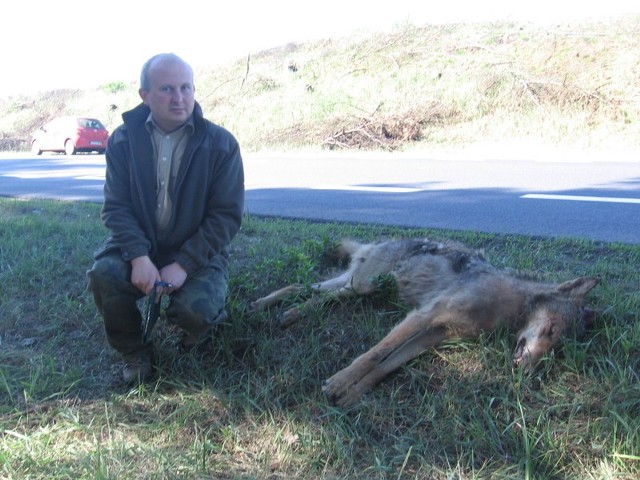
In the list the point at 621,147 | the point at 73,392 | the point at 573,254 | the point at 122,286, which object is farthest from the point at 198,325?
the point at 621,147

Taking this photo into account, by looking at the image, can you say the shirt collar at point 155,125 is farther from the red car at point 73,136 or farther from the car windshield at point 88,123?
the car windshield at point 88,123

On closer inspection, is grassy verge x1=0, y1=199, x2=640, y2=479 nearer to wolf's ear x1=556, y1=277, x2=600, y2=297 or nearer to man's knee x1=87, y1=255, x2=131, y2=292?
wolf's ear x1=556, y1=277, x2=600, y2=297

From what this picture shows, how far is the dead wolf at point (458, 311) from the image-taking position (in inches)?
137

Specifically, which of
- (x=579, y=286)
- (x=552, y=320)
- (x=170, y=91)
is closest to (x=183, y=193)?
(x=170, y=91)

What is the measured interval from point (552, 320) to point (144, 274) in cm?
222

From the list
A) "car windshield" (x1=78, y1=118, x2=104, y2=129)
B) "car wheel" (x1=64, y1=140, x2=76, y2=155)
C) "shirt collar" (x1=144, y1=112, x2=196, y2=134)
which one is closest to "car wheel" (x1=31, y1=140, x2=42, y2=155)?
"car wheel" (x1=64, y1=140, x2=76, y2=155)

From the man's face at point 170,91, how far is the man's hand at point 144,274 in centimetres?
→ 81

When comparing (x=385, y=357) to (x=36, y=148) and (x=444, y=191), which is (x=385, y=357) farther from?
(x=36, y=148)

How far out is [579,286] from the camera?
374 cm

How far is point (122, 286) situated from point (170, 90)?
111cm

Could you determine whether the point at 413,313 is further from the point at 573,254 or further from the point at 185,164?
the point at 573,254

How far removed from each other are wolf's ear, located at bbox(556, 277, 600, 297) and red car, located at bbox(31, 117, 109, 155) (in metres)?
21.6

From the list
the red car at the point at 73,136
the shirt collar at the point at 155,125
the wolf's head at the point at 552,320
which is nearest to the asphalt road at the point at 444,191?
the wolf's head at the point at 552,320

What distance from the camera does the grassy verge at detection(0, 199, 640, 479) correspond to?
2902 millimetres
